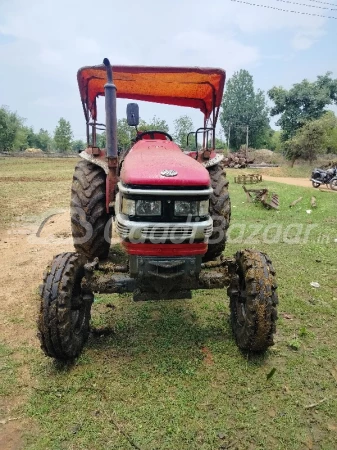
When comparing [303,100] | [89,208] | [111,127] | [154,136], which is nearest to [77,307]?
[89,208]

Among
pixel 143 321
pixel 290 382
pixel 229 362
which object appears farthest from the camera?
pixel 143 321

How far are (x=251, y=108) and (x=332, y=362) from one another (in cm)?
5202

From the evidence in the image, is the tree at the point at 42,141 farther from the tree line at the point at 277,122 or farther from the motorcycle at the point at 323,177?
the motorcycle at the point at 323,177

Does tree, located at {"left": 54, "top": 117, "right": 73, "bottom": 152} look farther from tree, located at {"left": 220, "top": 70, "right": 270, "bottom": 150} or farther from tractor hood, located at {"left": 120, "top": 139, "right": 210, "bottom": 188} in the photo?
tractor hood, located at {"left": 120, "top": 139, "right": 210, "bottom": 188}

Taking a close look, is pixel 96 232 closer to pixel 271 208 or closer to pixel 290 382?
pixel 290 382

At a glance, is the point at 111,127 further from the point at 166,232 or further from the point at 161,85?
the point at 161,85

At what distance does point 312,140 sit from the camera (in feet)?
86.1

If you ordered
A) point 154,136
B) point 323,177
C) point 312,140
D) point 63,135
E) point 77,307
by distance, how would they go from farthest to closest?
point 63,135 < point 312,140 < point 323,177 < point 154,136 < point 77,307

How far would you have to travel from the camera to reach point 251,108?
51.2 m

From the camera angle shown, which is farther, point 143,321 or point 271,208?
point 271,208

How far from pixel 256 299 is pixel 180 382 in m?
0.87

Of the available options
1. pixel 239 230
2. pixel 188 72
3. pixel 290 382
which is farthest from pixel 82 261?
pixel 239 230

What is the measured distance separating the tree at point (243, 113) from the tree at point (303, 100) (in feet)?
48.5

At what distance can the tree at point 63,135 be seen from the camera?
63.0 meters
